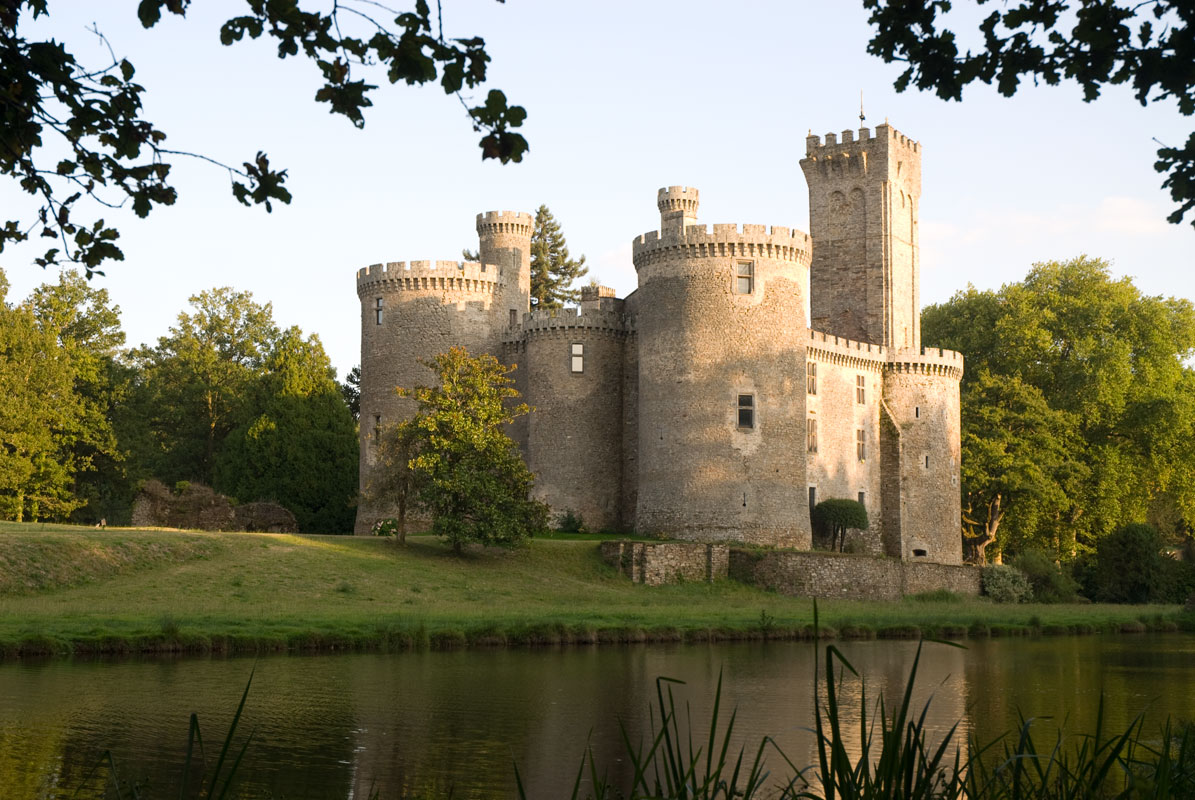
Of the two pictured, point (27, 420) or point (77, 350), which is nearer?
point (27, 420)

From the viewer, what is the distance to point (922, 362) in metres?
47.8

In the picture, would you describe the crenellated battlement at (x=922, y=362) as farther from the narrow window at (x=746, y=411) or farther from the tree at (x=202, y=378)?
the tree at (x=202, y=378)

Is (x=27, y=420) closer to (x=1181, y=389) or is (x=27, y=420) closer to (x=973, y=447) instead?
(x=973, y=447)

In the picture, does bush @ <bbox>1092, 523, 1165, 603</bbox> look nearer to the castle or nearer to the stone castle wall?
the castle

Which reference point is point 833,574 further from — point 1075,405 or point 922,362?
point 1075,405

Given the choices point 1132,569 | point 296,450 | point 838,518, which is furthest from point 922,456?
point 296,450

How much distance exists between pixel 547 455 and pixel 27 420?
17.1m

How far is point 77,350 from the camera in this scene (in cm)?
4972

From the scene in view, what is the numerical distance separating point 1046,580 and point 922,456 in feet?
19.4

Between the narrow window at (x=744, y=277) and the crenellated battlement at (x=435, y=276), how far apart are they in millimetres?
8924

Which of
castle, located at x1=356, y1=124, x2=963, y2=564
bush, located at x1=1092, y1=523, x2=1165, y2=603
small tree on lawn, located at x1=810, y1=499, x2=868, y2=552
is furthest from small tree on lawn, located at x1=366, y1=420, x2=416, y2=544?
bush, located at x1=1092, y1=523, x2=1165, y2=603

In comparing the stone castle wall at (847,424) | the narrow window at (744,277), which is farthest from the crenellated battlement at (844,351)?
the narrow window at (744,277)

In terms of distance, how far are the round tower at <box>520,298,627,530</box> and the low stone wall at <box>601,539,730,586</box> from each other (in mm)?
5649

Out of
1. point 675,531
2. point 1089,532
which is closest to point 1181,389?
point 1089,532
